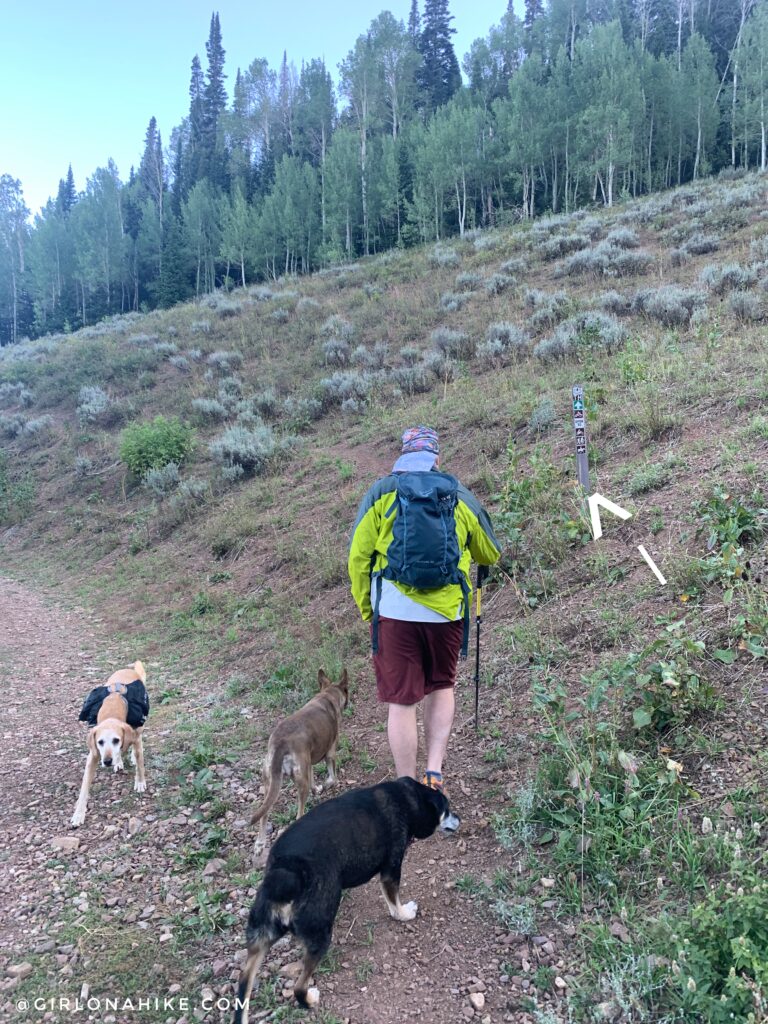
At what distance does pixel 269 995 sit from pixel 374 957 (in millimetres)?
438

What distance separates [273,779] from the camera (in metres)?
3.53

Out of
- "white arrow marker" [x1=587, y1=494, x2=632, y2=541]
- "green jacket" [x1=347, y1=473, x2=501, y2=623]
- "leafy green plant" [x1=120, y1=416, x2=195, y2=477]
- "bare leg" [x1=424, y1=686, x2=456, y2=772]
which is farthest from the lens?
"leafy green plant" [x1=120, y1=416, x2=195, y2=477]

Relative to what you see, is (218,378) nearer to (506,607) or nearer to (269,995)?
(506,607)

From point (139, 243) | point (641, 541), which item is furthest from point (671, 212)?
point (139, 243)

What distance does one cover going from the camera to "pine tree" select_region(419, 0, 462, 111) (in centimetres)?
5125

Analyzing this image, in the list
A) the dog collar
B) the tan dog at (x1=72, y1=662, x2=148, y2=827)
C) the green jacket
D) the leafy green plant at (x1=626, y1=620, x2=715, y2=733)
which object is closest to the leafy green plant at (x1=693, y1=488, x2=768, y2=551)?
the leafy green plant at (x1=626, y1=620, x2=715, y2=733)

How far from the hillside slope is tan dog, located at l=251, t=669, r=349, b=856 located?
0.29 m

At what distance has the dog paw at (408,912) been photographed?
9.29 feet

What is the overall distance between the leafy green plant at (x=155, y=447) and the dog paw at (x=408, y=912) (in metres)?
11.7

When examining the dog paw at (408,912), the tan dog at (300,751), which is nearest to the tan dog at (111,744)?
the tan dog at (300,751)

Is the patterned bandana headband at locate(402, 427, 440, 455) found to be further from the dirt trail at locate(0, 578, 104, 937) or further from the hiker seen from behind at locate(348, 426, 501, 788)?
the dirt trail at locate(0, 578, 104, 937)

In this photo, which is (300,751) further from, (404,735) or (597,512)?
(597,512)

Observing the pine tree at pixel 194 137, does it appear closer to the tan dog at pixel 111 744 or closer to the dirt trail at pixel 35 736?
the dirt trail at pixel 35 736

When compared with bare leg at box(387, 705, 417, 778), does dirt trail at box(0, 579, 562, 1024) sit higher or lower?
lower
